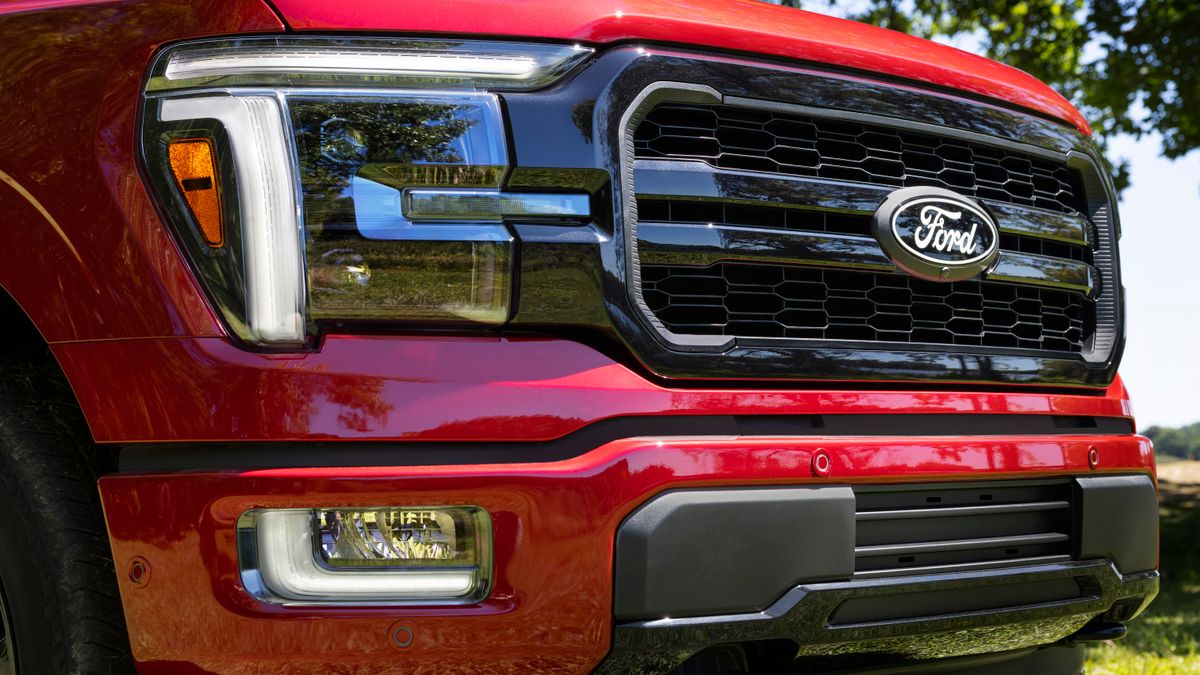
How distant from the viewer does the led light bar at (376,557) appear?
1.73m

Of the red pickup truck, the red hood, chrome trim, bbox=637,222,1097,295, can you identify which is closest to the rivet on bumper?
the red pickup truck

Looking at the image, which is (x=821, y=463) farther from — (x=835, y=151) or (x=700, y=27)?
(x=700, y=27)

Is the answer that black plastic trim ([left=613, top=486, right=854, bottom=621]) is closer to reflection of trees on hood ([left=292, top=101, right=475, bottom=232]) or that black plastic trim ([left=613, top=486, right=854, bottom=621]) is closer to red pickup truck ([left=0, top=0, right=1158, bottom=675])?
red pickup truck ([left=0, top=0, right=1158, bottom=675])

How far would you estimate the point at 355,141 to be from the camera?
176 cm

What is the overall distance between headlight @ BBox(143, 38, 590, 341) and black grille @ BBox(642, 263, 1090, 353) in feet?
0.97

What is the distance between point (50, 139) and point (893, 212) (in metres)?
1.51

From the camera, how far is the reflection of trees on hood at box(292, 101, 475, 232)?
1734 mm

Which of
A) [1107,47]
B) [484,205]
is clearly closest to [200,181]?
[484,205]

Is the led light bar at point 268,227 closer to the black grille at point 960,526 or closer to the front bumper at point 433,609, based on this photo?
the front bumper at point 433,609

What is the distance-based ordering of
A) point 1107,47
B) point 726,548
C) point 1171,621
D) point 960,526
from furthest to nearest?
point 1107,47
point 1171,621
point 960,526
point 726,548

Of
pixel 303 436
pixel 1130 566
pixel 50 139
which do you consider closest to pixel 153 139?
pixel 50 139

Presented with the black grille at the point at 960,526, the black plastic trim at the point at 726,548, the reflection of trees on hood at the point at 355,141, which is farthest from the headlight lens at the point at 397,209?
the black grille at the point at 960,526

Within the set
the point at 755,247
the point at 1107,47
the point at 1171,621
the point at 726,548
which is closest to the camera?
the point at 726,548

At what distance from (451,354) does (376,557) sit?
344mm
